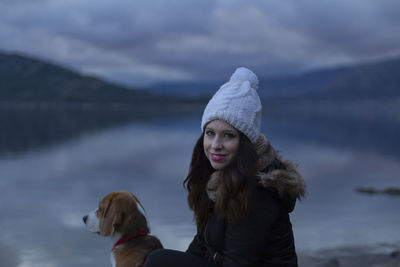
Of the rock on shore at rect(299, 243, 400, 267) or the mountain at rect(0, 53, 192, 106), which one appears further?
the mountain at rect(0, 53, 192, 106)

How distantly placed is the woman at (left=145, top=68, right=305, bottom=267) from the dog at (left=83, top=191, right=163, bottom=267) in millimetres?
280

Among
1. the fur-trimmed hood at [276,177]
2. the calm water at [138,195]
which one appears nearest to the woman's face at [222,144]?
the fur-trimmed hood at [276,177]

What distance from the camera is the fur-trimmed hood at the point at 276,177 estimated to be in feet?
9.39

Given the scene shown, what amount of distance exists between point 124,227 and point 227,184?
108 centimetres

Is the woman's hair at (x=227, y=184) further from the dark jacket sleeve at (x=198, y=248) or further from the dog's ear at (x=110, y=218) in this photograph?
the dog's ear at (x=110, y=218)

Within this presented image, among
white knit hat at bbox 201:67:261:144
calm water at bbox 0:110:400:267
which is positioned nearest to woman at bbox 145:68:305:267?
white knit hat at bbox 201:67:261:144

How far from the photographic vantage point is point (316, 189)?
524 inches

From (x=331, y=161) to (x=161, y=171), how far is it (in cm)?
856

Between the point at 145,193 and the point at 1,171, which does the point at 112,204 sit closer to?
the point at 145,193

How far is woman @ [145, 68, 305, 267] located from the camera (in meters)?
2.87

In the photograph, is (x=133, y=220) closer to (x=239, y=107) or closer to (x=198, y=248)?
(x=198, y=248)

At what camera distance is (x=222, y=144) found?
3.14 m

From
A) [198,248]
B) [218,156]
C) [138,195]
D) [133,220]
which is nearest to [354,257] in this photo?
[198,248]

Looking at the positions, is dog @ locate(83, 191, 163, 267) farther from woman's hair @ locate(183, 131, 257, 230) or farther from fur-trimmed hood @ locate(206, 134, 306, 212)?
fur-trimmed hood @ locate(206, 134, 306, 212)
